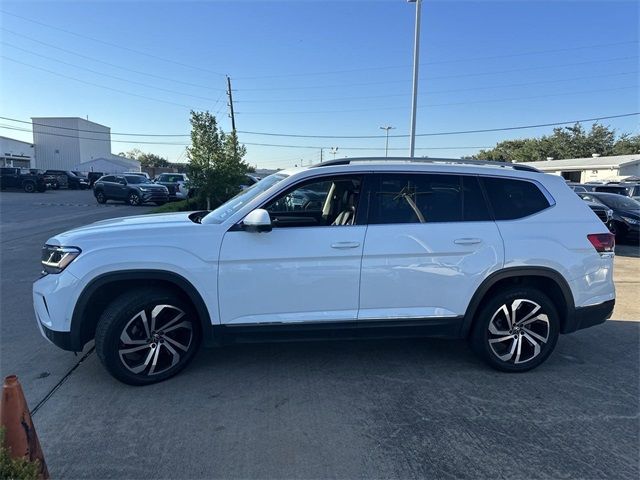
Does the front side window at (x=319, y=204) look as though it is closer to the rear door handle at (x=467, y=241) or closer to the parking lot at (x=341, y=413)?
the rear door handle at (x=467, y=241)

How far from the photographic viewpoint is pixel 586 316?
402cm

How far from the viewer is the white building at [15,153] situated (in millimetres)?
59412

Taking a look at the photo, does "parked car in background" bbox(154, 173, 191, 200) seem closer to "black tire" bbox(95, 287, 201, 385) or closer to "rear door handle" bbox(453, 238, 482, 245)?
"black tire" bbox(95, 287, 201, 385)

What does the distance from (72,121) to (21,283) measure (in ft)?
244

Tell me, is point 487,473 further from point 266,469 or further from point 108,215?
point 108,215

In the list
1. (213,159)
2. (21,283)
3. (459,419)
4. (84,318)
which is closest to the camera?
(459,419)

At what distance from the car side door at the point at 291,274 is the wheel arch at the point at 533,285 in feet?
3.53

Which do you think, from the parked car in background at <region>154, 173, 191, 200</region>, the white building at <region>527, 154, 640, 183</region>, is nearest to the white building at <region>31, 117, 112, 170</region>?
the parked car in background at <region>154, 173, 191, 200</region>

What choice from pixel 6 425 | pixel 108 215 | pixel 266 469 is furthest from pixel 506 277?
pixel 108 215

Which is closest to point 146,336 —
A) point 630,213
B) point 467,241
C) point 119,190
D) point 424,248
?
point 424,248

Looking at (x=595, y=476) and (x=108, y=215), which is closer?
(x=595, y=476)

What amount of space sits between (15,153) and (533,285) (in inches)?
2990

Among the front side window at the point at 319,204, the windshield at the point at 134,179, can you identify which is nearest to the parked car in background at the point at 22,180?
the windshield at the point at 134,179

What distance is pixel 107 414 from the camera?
3.20m
